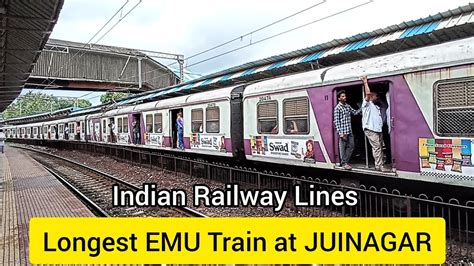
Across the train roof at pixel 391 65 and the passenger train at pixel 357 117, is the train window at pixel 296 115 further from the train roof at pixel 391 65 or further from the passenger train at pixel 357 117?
the train roof at pixel 391 65

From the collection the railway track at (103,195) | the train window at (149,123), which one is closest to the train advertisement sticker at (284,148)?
the railway track at (103,195)

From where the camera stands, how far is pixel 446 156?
5805 mm

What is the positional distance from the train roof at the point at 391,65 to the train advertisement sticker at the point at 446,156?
46.2 inches

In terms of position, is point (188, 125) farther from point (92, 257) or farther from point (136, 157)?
point (92, 257)

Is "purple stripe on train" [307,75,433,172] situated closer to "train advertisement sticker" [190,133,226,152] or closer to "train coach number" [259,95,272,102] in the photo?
"train coach number" [259,95,272,102]

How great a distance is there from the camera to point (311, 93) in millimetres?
8234

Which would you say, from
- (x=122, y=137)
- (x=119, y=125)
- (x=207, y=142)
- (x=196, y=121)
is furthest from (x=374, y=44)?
(x=119, y=125)

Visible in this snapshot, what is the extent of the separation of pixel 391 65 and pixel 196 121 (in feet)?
25.8

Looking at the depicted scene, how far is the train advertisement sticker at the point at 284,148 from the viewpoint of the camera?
27.7 ft

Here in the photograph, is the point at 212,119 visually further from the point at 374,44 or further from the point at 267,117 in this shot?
the point at 374,44

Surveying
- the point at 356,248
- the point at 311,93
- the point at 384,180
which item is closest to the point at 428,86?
the point at 384,180

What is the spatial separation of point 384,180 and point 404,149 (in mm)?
1025

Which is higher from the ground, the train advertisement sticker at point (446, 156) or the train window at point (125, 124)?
the train window at point (125, 124)

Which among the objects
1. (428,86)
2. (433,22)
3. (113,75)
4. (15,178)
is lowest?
(15,178)
